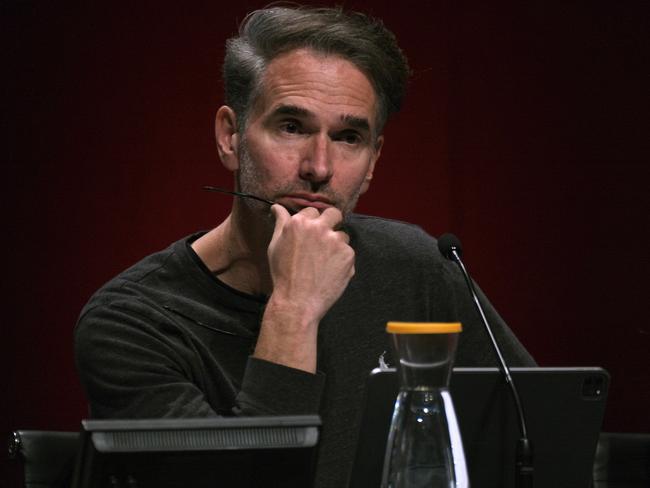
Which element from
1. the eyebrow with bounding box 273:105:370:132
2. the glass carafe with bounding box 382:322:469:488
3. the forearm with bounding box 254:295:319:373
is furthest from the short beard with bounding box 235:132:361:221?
the glass carafe with bounding box 382:322:469:488

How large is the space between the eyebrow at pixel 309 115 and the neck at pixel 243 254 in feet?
0.63

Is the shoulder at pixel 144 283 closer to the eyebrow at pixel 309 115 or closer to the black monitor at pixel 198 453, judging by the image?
the eyebrow at pixel 309 115

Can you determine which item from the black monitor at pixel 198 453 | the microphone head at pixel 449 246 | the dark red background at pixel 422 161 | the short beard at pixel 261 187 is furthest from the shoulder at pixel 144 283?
the dark red background at pixel 422 161

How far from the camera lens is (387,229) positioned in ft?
6.82

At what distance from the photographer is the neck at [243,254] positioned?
1861 mm

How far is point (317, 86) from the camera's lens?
5.90 ft

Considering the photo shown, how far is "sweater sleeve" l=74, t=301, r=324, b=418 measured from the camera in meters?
1.59

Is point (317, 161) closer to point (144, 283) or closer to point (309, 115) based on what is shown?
point (309, 115)

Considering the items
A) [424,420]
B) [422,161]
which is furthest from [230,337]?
[422,161]

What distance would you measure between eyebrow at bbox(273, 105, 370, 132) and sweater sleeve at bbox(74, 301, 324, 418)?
0.40 meters

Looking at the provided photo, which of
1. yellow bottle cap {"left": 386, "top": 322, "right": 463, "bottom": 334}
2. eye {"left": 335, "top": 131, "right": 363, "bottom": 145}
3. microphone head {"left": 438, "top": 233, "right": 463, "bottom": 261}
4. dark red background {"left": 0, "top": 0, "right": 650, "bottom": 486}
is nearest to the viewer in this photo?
yellow bottle cap {"left": 386, "top": 322, "right": 463, "bottom": 334}

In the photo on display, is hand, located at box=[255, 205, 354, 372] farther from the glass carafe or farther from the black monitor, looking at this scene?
the black monitor

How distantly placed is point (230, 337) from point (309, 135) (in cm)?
37

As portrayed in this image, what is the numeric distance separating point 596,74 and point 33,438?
1915 mm
